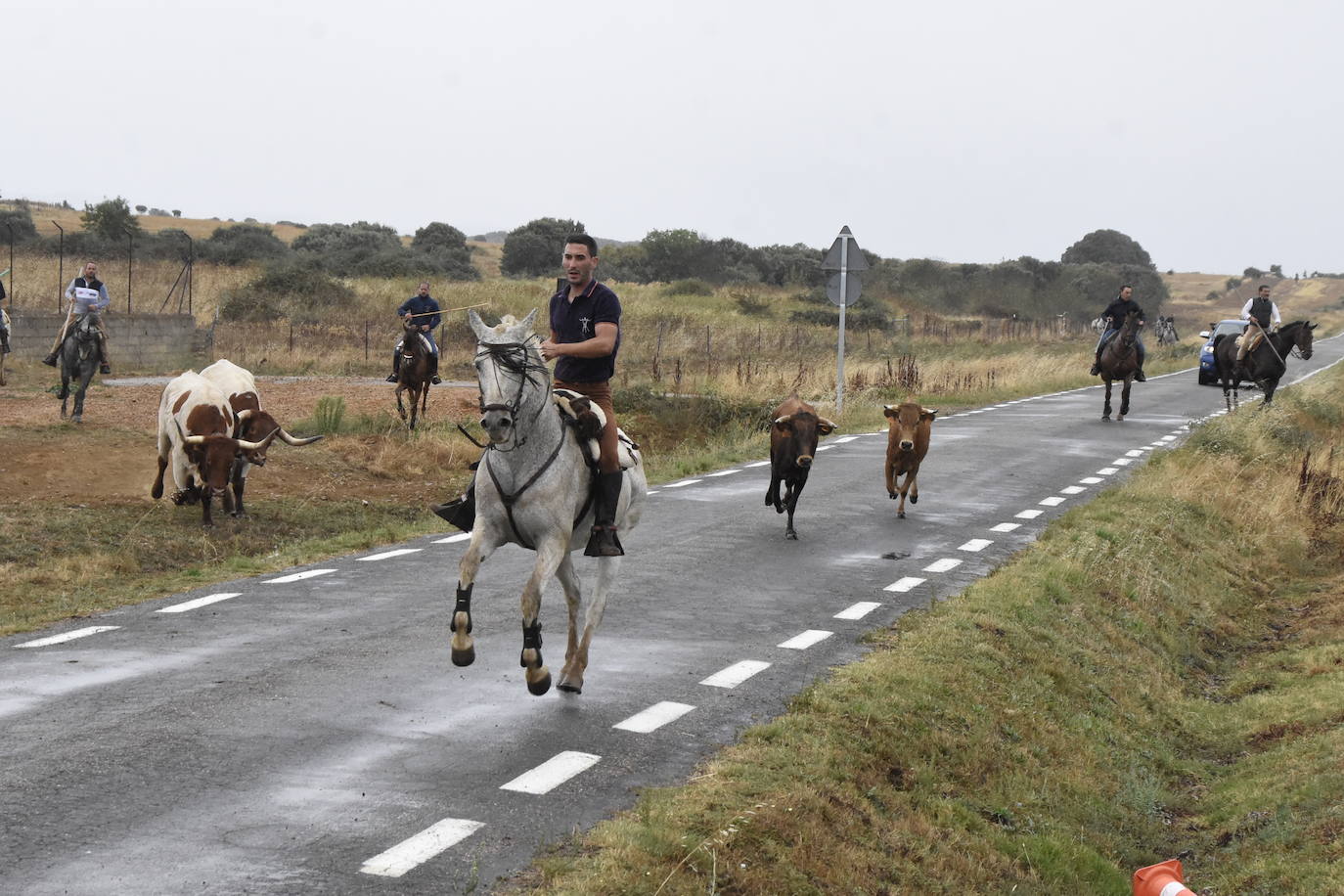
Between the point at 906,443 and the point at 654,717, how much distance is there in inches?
361

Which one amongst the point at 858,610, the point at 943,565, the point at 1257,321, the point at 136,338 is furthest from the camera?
the point at 136,338

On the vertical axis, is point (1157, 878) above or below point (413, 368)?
below

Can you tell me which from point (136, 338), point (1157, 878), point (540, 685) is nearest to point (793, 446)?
point (540, 685)

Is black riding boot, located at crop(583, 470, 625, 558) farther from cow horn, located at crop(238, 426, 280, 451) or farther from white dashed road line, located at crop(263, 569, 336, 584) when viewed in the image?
cow horn, located at crop(238, 426, 280, 451)

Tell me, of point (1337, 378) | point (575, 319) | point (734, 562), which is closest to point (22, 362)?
point (734, 562)

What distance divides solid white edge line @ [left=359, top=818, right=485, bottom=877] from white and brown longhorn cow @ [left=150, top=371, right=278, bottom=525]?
1114 centimetres

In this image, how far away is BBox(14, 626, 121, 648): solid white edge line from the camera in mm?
10336

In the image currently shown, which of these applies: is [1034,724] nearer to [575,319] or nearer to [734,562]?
[575,319]

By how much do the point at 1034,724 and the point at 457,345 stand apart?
3999cm

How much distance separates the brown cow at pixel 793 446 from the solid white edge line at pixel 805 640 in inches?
177

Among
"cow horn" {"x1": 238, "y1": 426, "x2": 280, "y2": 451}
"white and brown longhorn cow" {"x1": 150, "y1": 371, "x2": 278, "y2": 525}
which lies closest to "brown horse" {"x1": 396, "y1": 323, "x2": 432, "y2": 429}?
"white and brown longhorn cow" {"x1": 150, "y1": 371, "x2": 278, "y2": 525}

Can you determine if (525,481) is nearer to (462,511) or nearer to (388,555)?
(462,511)

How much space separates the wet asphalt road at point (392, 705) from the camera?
6285 mm

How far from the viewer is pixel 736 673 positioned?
9.88 m
